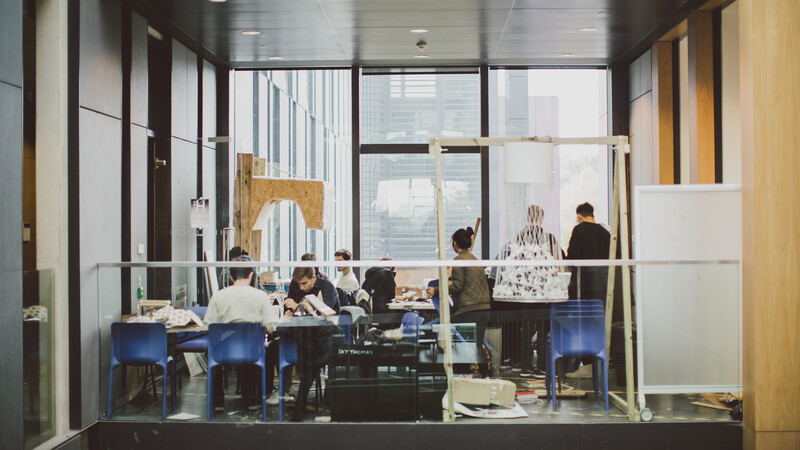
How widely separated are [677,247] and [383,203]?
15.9 feet

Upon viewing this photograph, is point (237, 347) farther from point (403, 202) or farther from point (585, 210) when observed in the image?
point (403, 202)

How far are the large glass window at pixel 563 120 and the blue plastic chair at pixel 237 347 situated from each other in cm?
472

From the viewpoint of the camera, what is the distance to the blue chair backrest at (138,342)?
5.55 m

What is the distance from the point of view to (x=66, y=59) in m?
5.28

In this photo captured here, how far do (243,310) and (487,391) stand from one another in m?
2.02

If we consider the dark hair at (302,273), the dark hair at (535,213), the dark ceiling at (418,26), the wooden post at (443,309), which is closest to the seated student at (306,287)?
the dark hair at (302,273)

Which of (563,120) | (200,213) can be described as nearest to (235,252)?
(200,213)

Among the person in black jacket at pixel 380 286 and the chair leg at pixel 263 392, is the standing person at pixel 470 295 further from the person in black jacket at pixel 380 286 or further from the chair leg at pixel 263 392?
the chair leg at pixel 263 392

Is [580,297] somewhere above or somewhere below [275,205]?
below

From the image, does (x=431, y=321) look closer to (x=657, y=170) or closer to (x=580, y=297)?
(x=580, y=297)

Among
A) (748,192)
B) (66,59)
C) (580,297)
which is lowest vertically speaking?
(580,297)

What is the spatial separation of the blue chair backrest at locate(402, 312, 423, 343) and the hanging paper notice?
3008mm

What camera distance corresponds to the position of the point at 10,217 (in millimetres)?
4406

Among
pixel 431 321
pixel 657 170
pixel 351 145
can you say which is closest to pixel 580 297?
pixel 431 321
